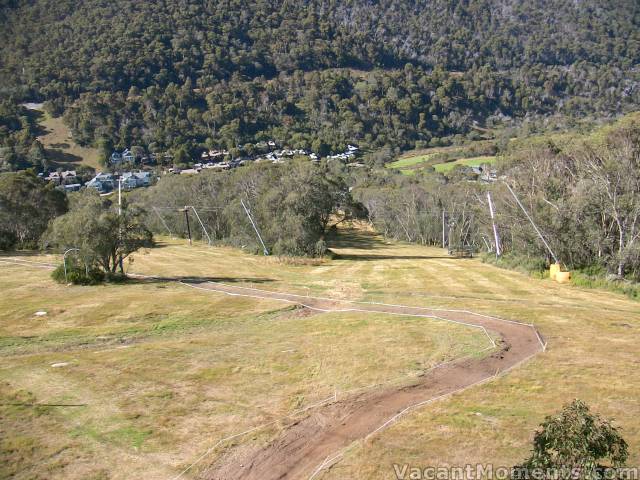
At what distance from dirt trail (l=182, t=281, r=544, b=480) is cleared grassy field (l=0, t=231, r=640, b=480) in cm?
44

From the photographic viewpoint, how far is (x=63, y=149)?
14912 cm

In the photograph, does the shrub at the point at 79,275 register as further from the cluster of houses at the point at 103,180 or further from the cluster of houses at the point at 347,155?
the cluster of houses at the point at 347,155

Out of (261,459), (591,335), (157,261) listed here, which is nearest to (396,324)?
(591,335)

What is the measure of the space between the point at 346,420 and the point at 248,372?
438 cm

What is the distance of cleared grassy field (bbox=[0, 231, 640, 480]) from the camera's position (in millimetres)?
10086

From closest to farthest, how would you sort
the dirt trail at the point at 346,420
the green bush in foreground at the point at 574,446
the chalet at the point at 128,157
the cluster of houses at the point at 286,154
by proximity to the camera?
the green bush in foreground at the point at 574,446, the dirt trail at the point at 346,420, the chalet at the point at 128,157, the cluster of houses at the point at 286,154

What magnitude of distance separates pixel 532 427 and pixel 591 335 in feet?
30.4

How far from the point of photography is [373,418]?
447 inches

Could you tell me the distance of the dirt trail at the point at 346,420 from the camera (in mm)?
9539

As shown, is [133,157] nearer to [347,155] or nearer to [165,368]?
[347,155]

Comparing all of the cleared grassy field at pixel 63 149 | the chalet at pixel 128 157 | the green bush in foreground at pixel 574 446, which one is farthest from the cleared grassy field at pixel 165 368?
the cleared grassy field at pixel 63 149

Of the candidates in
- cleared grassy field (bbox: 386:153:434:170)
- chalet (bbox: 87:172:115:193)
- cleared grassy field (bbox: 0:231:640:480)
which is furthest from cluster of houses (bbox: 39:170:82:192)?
cleared grassy field (bbox: 0:231:640:480)

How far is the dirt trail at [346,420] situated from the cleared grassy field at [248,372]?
17.5 inches

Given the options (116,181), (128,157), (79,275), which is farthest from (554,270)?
(128,157)
